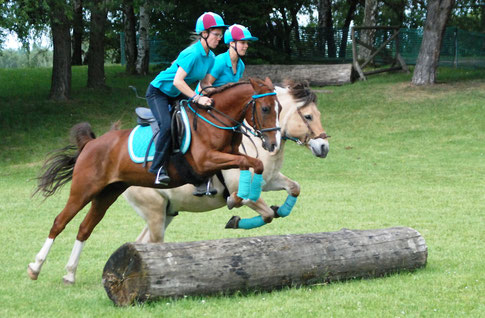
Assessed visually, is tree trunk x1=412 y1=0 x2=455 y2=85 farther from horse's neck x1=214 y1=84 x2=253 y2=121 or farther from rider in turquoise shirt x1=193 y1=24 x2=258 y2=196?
horse's neck x1=214 y1=84 x2=253 y2=121

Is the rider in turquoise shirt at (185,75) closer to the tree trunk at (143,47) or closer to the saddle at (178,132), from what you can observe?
the saddle at (178,132)

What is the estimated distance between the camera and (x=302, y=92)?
8.75 metres

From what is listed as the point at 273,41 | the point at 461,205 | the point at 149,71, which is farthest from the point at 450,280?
the point at 149,71

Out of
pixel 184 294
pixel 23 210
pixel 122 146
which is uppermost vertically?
pixel 122 146

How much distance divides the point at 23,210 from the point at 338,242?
834 centimetres

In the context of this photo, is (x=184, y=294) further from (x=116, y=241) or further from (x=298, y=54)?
(x=298, y=54)

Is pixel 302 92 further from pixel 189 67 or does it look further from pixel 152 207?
pixel 152 207

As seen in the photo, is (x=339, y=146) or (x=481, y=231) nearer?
(x=481, y=231)

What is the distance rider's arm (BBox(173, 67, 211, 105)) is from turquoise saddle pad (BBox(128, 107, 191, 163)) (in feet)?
0.88

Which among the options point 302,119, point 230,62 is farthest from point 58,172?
point 302,119

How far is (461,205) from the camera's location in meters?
12.8

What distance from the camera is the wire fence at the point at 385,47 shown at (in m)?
33.9

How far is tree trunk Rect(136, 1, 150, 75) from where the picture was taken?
32.6m

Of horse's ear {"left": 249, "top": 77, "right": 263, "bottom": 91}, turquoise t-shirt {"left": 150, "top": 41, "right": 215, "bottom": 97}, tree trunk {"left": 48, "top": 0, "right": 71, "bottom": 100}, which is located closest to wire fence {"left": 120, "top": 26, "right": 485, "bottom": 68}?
tree trunk {"left": 48, "top": 0, "right": 71, "bottom": 100}
